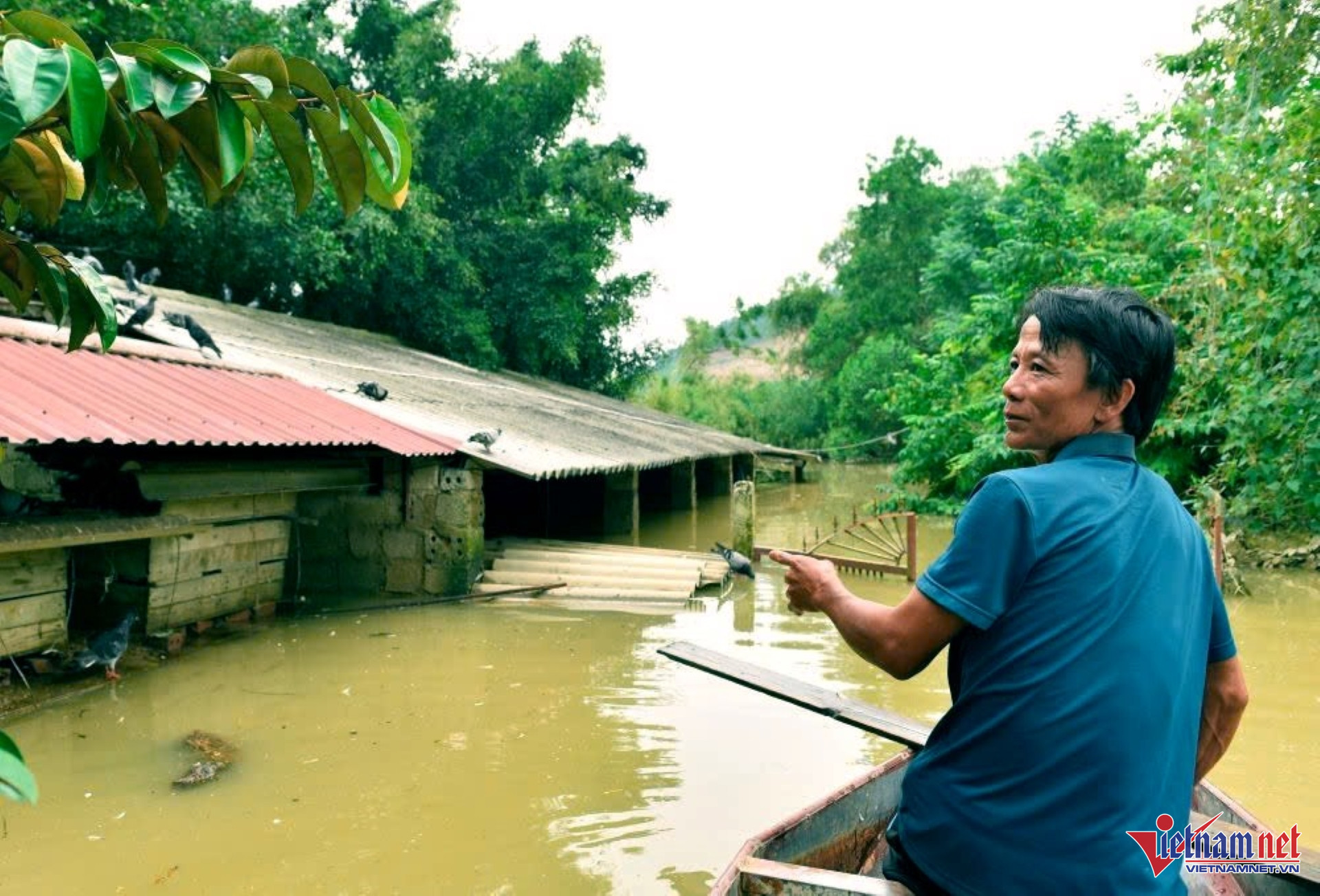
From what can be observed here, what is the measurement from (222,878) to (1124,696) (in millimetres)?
3689

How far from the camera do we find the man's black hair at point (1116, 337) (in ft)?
5.56

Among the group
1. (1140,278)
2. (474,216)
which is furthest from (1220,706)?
(474,216)

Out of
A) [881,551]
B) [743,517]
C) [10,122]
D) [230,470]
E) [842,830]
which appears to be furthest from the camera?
[881,551]

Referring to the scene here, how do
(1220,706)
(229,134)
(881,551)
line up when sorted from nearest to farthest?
(229,134) → (1220,706) → (881,551)

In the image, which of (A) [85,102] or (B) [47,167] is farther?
(B) [47,167]

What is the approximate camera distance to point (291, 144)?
58.7 inches

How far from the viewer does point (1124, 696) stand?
154 centimetres

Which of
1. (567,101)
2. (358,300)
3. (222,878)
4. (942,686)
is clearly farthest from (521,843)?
(567,101)

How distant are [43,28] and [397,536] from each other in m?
7.97

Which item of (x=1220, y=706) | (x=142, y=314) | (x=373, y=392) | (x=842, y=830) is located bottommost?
(x=842, y=830)

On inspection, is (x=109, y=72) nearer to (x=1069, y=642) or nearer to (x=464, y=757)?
(x=1069, y=642)

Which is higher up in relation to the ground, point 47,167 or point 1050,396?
point 47,167

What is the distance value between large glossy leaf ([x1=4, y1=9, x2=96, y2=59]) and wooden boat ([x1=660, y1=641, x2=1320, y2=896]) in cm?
206
